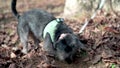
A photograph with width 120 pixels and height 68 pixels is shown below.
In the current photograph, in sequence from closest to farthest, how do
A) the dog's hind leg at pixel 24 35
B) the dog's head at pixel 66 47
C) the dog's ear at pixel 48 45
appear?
the dog's head at pixel 66 47 < the dog's ear at pixel 48 45 < the dog's hind leg at pixel 24 35

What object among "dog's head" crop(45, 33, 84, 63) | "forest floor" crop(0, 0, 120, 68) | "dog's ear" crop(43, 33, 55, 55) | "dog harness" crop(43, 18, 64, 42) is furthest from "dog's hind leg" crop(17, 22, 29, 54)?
"dog's head" crop(45, 33, 84, 63)

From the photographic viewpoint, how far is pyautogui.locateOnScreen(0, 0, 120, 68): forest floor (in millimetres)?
6848

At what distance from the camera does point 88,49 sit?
7.20 m

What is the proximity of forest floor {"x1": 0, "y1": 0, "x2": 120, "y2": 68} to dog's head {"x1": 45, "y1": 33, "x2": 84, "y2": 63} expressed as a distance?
160mm

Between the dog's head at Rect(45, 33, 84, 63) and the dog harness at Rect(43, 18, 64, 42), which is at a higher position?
the dog harness at Rect(43, 18, 64, 42)

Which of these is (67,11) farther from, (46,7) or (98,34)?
(46,7)

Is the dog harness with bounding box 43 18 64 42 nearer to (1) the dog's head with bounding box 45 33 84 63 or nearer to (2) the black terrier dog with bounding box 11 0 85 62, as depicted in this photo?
(2) the black terrier dog with bounding box 11 0 85 62

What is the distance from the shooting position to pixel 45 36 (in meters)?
7.29

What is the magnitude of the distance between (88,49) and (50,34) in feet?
2.63

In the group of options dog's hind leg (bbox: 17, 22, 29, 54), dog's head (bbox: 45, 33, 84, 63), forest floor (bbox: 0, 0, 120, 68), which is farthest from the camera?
dog's hind leg (bbox: 17, 22, 29, 54)

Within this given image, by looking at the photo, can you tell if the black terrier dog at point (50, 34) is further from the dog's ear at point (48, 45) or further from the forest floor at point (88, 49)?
the forest floor at point (88, 49)

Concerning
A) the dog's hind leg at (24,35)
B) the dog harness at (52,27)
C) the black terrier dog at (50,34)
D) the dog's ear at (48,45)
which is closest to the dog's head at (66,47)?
the black terrier dog at (50,34)

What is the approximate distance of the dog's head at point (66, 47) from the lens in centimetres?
675

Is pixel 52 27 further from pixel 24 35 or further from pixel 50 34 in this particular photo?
pixel 24 35
